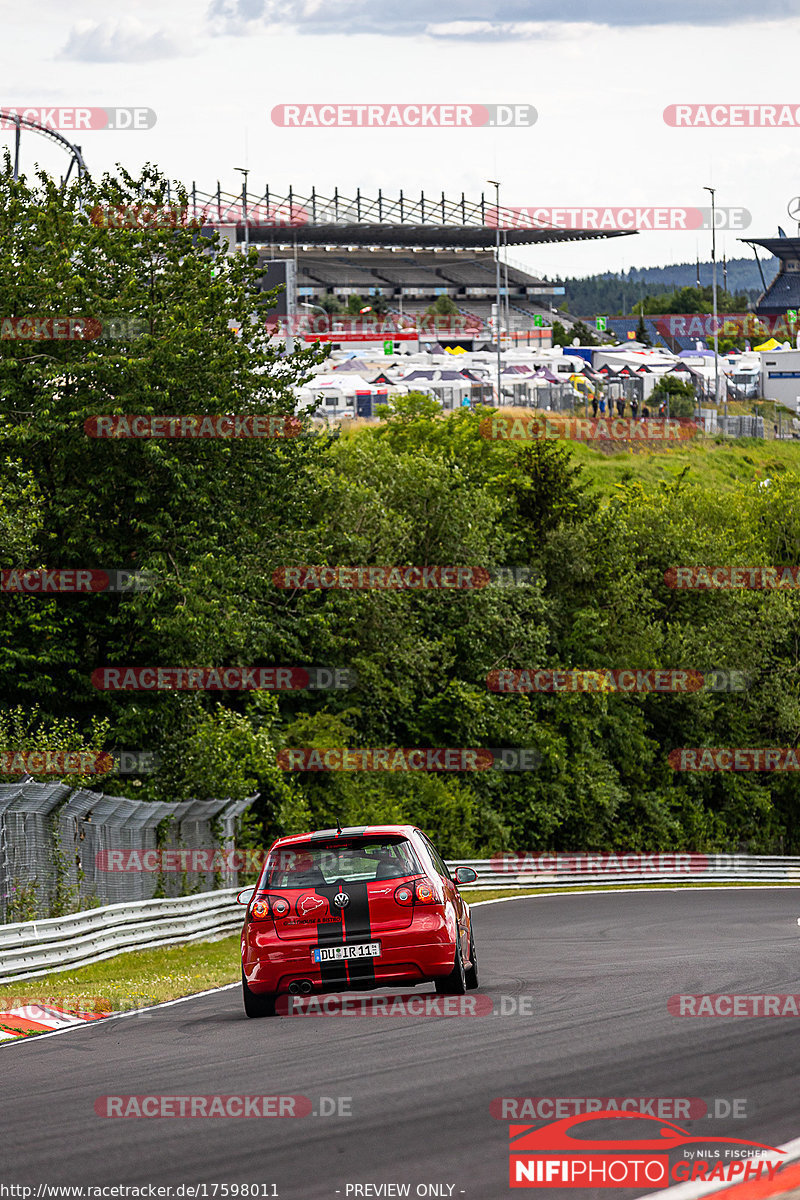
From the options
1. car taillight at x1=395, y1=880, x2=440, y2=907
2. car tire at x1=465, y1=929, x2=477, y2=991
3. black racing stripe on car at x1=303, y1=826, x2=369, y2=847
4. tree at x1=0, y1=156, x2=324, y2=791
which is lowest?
car tire at x1=465, y1=929, x2=477, y2=991

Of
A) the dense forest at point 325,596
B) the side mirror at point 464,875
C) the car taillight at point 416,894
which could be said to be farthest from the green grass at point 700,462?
the car taillight at point 416,894

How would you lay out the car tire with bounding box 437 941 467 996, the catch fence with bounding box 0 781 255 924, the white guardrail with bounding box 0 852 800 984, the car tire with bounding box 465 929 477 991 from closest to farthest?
the car tire with bounding box 437 941 467 996 → the car tire with bounding box 465 929 477 991 → the white guardrail with bounding box 0 852 800 984 → the catch fence with bounding box 0 781 255 924

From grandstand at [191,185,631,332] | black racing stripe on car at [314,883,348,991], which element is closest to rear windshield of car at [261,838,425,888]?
black racing stripe on car at [314,883,348,991]

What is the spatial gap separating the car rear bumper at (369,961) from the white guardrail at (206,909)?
4940 mm

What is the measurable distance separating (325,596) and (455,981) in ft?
80.2

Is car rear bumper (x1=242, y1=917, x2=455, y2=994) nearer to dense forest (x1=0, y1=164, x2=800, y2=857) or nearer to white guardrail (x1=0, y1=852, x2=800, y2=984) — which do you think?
white guardrail (x1=0, y1=852, x2=800, y2=984)

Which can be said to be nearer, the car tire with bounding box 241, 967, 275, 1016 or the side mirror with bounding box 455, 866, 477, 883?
the car tire with bounding box 241, 967, 275, 1016

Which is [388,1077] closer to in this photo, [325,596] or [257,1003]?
[257,1003]

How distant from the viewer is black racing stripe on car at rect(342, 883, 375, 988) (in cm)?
1096

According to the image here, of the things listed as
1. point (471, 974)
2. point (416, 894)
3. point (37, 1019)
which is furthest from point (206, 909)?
point (416, 894)

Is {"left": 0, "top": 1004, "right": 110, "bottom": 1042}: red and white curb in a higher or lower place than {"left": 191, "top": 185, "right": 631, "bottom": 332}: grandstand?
lower

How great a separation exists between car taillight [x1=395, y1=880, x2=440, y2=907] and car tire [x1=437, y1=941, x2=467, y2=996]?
411 mm

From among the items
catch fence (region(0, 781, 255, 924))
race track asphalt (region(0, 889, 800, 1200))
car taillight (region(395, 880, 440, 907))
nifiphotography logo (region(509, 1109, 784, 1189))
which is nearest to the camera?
nifiphotography logo (region(509, 1109, 784, 1189))

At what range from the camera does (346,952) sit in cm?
1097
